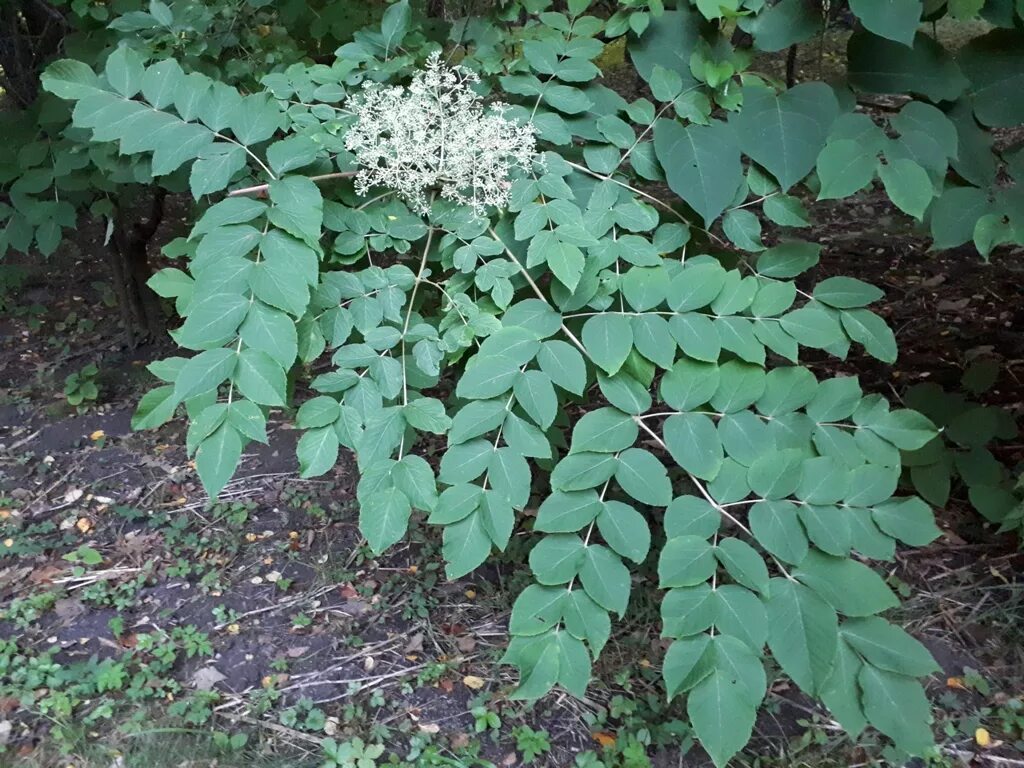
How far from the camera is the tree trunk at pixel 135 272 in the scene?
12.8ft

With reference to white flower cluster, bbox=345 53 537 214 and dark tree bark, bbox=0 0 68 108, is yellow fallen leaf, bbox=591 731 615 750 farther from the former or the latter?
dark tree bark, bbox=0 0 68 108

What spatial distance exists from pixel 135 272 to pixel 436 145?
9.74 feet

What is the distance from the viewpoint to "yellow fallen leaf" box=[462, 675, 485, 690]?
93.7 inches

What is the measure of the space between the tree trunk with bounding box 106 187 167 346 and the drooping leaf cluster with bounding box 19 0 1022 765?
2261mm

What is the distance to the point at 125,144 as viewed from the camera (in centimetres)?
156

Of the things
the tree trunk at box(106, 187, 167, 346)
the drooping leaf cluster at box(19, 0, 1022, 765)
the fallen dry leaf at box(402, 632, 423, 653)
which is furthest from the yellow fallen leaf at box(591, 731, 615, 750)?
the tree trunk at box(106, 187, 167, 346)

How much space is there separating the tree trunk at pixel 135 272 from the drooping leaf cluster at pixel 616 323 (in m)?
2.26

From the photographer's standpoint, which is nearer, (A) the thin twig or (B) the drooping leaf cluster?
(B) the drooping leaf cluster

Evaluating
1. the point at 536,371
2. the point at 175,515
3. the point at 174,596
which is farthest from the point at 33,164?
the point at 536,371

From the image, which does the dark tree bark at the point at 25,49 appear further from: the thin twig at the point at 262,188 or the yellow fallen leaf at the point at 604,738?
the yellow fallen leaf at the point at 604,738

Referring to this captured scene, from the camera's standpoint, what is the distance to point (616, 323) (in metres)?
1.55

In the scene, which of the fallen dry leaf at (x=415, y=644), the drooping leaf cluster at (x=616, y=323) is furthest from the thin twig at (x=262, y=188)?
the fallen dry leaf at (x=415, y=644)

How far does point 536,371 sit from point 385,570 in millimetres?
1550

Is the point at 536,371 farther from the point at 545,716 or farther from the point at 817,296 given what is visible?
the point at 545,716
